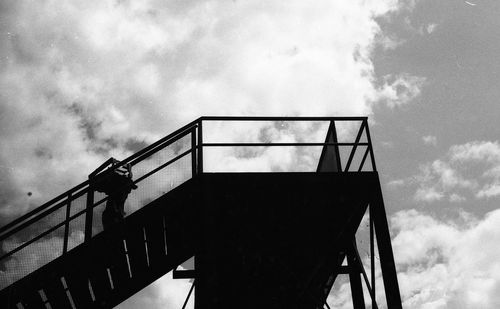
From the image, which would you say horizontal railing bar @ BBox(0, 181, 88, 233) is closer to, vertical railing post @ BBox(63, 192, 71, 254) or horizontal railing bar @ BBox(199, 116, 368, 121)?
vertical railing post @ BBox(63, 192, 71, 254)

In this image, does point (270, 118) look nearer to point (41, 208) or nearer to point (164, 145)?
point (164, 145)

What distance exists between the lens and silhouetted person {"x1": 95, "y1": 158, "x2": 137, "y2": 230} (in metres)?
6.97

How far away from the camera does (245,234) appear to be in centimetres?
680

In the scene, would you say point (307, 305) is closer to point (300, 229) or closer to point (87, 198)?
point (300, 229)

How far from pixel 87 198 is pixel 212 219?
6.42ft

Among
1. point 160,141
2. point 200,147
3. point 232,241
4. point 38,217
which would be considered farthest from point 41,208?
point 232,241

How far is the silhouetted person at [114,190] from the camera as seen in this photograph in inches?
275

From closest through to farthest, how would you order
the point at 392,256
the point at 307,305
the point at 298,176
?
1. the point at 392,256
2. the point at 298,176
3. the point at 307,305

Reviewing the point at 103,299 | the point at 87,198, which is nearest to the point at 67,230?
the point at 87,198

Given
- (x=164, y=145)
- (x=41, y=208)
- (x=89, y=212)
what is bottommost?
(x=89, y=212)

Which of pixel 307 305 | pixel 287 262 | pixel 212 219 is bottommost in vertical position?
pixel 307 305

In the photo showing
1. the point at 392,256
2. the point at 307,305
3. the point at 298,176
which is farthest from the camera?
the point at 307,305

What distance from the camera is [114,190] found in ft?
23.3

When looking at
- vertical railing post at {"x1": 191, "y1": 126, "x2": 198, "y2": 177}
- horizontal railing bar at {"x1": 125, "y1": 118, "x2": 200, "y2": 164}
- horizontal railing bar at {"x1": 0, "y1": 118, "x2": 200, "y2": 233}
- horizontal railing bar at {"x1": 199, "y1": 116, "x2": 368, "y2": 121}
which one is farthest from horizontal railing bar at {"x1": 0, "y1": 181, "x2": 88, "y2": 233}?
horizontal railing bar at {"x1": 199, "y1": 116, "x2": 368, "y2": 121}
